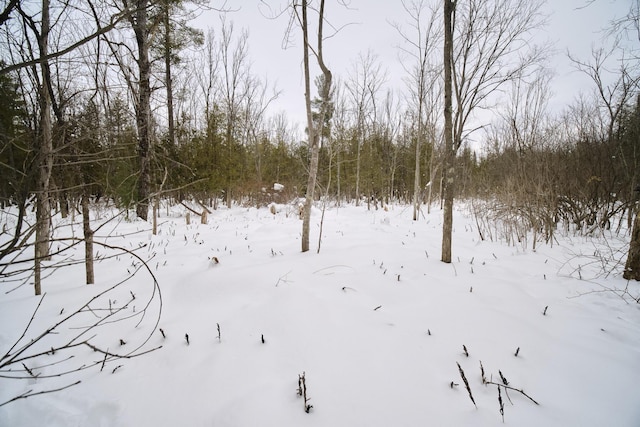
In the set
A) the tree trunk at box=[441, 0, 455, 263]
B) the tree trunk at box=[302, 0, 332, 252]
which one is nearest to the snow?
the tree trunk at box=[441, 0, 455, 263]

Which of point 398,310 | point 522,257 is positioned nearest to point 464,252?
point 522,257

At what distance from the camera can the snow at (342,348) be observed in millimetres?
1595

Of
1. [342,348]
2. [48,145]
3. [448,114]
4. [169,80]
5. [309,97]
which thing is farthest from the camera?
[169,80]

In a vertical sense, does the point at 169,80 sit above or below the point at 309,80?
above

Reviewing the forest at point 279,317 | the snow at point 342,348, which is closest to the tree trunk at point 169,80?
the forest at point 279,317

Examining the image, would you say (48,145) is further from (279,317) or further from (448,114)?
(448,114)

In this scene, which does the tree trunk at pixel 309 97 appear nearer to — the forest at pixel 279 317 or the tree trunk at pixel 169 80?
the forest at pixel 279 317

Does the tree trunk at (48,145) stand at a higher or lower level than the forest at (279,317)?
higher

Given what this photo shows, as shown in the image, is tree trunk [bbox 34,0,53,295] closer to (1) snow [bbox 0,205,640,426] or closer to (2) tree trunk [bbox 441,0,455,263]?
(1) snow [bbox 0,205,640,426]

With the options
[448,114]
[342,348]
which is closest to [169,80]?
[448,114]

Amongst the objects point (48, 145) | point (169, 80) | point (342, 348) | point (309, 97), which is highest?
point (169, 80)

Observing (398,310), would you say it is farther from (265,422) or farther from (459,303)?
(265,422)

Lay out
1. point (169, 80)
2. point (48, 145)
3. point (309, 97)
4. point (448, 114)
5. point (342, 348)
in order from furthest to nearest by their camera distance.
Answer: point (169, 80) < point (309, 97) < point (448, 114) < point (48, 145) < point (342, 348)

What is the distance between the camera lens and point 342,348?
2080 millimetres
